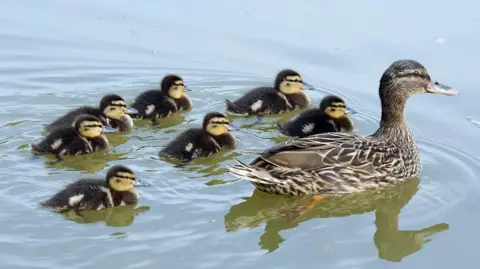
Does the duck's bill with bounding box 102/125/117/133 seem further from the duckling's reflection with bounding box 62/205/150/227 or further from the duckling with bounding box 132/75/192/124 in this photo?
the duckling's reflection with bounding box 62/205/150/227

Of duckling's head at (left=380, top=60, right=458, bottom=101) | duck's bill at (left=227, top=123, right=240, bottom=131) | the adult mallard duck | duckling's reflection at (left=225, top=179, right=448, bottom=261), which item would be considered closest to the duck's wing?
the adult mallard duck

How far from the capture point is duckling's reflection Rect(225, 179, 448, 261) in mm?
5648

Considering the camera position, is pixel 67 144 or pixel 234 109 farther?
pixel 234 109

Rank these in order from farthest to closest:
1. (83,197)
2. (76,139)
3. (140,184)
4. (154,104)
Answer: (154,104)
(76,139)
(140,184)
(83,197)

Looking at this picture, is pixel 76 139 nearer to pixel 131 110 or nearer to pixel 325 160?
pixel 131 110

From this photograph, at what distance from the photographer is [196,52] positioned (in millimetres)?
8594

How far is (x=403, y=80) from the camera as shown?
6.61 m

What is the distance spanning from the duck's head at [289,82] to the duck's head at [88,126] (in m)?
1.53

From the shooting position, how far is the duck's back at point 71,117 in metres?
7.13

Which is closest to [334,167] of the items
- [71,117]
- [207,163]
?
[207,163]

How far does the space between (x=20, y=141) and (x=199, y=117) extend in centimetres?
145

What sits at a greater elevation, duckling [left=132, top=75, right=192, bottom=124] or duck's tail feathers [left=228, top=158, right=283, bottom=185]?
duckling [left=132, top=75, right=192, bottom=124]

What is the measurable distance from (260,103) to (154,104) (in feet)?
2.65

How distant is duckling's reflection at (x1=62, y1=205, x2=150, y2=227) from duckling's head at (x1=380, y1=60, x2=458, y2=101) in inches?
71.2
